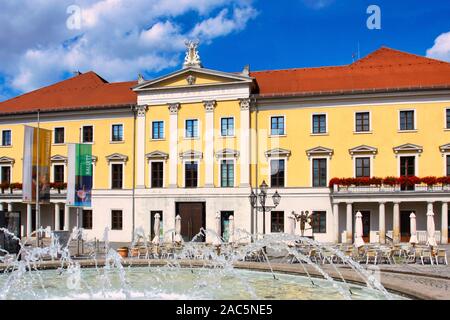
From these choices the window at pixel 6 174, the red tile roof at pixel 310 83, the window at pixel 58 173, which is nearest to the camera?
the red tile roof at pixel 310 83

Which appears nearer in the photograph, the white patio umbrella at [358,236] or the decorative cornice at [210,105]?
the white patio umbrella at [358,236]

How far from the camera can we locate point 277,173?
35625 mm

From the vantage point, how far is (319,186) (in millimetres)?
34594

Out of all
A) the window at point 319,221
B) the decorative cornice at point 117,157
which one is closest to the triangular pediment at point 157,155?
the decorative cornice at point 117,157

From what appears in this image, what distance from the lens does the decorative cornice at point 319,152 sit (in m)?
34.6

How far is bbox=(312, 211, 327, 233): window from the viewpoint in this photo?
3406cm

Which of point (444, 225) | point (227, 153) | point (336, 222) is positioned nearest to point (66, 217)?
point (227, 153)

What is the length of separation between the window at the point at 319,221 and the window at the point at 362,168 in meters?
3.63

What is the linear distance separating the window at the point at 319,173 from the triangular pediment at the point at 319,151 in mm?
515

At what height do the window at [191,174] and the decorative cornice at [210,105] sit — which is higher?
the decorative cornice at [210,105]

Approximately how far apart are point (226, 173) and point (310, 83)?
360 inches

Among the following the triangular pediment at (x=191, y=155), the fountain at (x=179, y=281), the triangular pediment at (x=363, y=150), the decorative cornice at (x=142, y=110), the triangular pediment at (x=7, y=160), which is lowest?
the fountain at (x=179, y=281)

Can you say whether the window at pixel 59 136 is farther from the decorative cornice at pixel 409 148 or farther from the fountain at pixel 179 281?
the decorative cornice at pixel 409 148

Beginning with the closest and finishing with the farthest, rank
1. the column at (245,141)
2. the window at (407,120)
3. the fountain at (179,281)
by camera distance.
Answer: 1. the fountain at (179,281)
2. the window at (407,120)
3. the column at (245,141)
